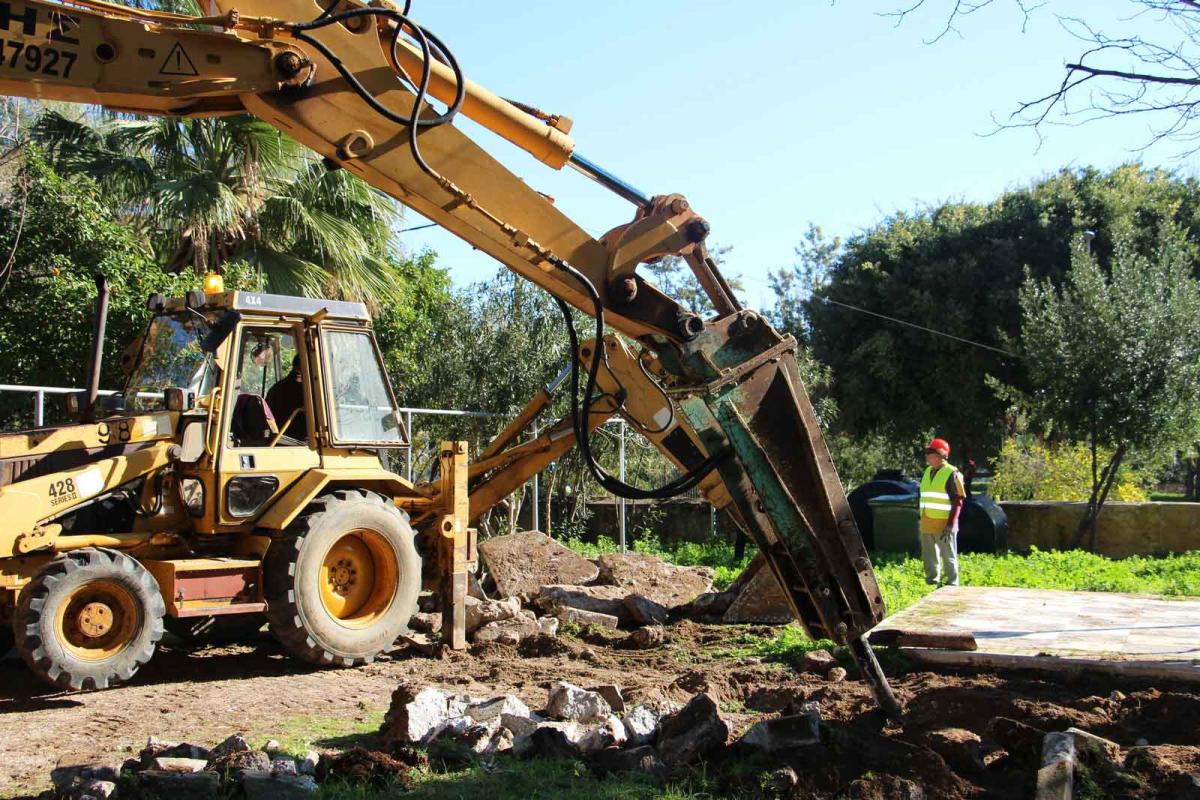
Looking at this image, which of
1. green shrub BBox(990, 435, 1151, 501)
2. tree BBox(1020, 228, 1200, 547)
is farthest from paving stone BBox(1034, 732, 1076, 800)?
green shrub BBox(990, 435, 1151, 501)

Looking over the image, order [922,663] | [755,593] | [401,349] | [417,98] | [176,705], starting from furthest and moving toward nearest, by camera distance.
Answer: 1. [401,349]
2. [755,593]
3. [922,663]
4. [176,705]
5. [417,98]

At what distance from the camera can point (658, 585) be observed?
1298 cm

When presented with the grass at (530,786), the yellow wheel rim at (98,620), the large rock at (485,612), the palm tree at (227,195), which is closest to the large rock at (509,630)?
the large rock at (485,612)

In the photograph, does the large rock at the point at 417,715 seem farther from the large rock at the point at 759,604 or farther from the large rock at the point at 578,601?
the large rock at the point at 759,604

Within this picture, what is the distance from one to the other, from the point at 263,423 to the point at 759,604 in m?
5.14

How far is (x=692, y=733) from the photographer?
5930 millimetres

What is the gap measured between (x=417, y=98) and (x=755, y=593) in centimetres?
704

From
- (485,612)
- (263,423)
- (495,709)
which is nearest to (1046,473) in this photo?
(485,612)

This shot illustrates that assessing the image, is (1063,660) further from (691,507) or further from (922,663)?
(691,507)

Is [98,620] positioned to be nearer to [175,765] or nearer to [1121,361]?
[175,765]

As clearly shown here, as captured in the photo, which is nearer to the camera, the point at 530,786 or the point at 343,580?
the point at 530,786

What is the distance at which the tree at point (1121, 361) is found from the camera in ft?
58.9

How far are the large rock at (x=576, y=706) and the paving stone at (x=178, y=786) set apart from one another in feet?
7.06

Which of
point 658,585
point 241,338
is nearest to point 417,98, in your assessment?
point 241,338
